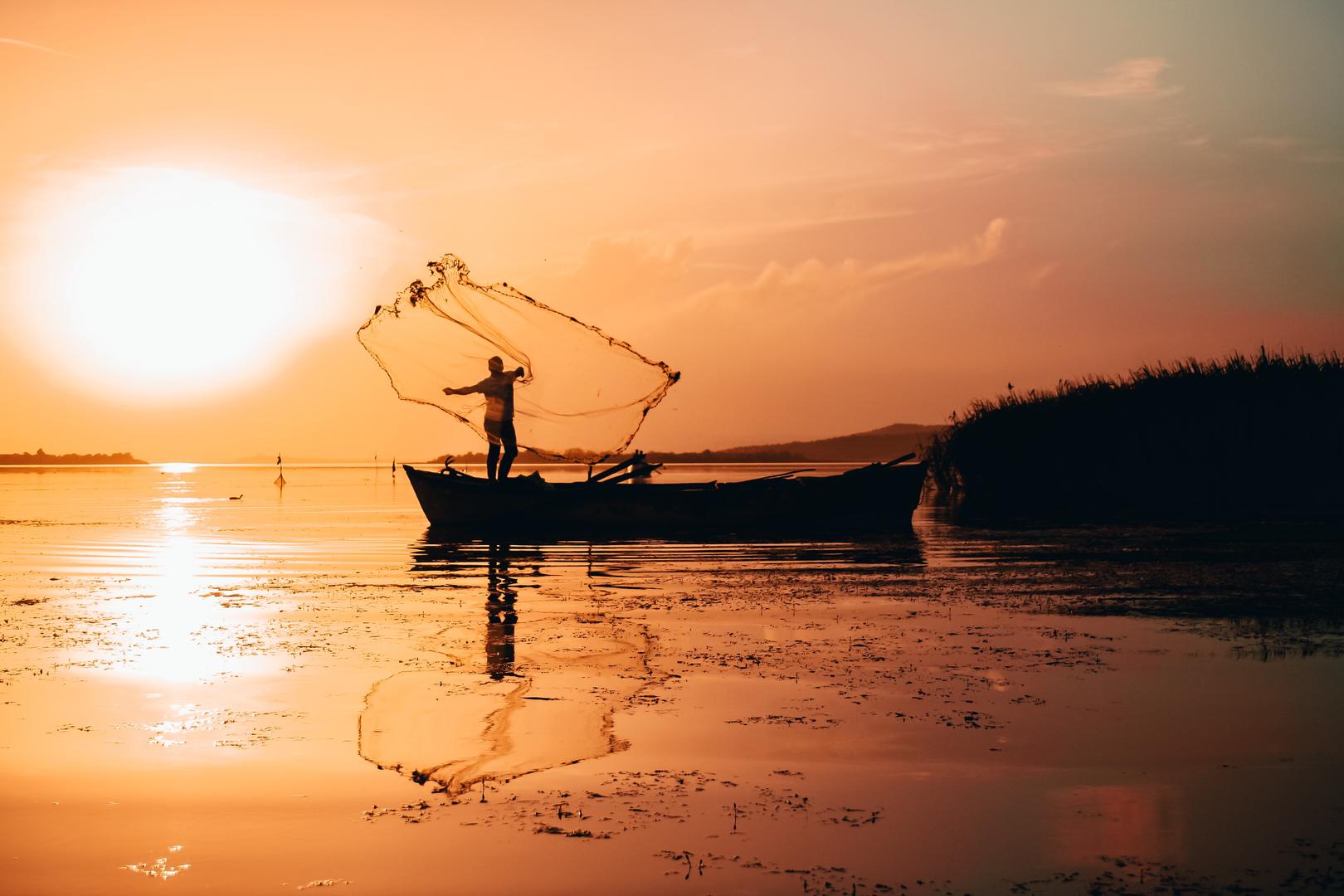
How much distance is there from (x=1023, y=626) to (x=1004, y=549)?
39.1 feet

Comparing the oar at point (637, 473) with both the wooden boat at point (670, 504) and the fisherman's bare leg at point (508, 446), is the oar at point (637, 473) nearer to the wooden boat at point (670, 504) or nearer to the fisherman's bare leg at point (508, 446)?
the wooden boat at point (670, 504)

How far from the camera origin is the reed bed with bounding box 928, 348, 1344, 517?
136 ft

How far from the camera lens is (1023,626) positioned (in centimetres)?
1401

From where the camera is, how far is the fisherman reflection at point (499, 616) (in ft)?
38.1

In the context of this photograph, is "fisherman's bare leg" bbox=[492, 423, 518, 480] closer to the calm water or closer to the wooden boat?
the wooden boat

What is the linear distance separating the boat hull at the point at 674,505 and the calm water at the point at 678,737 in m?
12.0

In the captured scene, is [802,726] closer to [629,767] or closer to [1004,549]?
[629,767]

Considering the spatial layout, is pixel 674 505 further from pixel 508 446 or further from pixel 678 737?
pixel 678 737

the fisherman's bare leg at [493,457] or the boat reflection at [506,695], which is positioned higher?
the fisherman's bare leg at [493,457]

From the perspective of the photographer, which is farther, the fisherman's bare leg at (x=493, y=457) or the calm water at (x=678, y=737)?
the fisherman's bare leg at (x=493, y=457)

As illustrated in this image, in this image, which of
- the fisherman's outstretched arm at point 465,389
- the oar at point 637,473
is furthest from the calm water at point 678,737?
the oar at point 637,473

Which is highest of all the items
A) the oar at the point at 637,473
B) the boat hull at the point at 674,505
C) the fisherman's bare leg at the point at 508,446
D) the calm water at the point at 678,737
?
the fisherman's bare leg at the point at 508,446

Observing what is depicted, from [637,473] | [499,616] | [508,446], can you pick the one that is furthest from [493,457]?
[499,616]

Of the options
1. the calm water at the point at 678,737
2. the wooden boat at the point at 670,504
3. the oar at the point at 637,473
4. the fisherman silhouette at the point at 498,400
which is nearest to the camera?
the calm water at the point at 678,737
